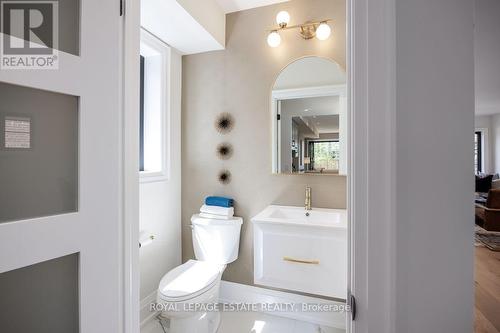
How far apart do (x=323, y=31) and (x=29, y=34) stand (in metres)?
1.85

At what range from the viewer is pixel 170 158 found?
221cm

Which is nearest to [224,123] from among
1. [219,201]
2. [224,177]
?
[224,177]

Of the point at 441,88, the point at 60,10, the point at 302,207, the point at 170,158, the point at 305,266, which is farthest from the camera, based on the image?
the point at 170,158

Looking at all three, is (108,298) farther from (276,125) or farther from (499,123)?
(276,125)

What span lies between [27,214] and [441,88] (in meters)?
1.08

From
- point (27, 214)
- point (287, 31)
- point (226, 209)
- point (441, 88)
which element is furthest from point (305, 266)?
point (287, 31)

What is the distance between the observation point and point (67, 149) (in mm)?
709

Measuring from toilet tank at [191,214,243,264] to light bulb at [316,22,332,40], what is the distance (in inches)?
65.3

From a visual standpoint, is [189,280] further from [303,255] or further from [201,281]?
[303,255]

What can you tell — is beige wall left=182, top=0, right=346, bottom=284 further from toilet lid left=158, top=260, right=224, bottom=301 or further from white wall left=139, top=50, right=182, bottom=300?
toilet lid left=158, top=260, right=224, bottom=301

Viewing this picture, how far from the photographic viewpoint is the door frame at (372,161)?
587mm

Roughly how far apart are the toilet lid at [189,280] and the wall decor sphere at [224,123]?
1165 millimetres

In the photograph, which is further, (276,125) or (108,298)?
(276,125)

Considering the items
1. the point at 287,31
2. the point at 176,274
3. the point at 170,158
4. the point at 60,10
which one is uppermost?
the point at 287,31
